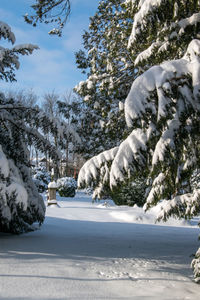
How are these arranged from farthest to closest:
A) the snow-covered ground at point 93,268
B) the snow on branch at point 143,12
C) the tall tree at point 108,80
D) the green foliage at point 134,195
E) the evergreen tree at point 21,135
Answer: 1. the green foliage at point 134,195
2. the tall tree at point 108,80
3. the evergreen tree at point 21,135
4. the snow on branch at point 143,12
5. the snow-covered ground at point 93,268

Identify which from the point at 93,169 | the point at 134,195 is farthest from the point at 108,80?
the point at 134,195

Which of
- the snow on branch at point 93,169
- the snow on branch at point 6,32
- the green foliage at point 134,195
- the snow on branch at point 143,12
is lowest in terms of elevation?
the green foliage at point 134,195

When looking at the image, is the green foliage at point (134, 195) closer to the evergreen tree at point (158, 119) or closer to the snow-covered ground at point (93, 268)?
the snow-covered ground at point (93, 268)

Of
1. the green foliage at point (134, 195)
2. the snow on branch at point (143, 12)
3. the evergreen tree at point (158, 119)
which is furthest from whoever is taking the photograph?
the green foliage at point (134, 195)

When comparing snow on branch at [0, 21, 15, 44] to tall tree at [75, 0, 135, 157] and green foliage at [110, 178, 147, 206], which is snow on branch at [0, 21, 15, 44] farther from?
green foliage at [110, 178, 147, 206]

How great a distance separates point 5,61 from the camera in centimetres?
521

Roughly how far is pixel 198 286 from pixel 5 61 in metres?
4.67

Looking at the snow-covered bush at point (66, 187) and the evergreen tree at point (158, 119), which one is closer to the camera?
the evergreen tree at point (158, 119)

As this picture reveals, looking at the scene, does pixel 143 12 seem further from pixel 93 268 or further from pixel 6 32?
pixel 93 268

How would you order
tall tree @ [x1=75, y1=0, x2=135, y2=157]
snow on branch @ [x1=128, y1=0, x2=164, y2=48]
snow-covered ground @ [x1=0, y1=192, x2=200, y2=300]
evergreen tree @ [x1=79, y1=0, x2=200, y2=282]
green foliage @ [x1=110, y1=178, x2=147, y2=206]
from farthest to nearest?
green foliage @ [x1=110, y1=178, x2=147, y2=206] < tall tree @ [x1=75, y1=0, x2=135, y2=157] < snow on branch @ [x1=128, y1=0, x2=164, y2=48] < snow-covered ground @ [x1=0, y1=192, x2=200, y2=300] < evergreen tree @ [x1=79, y1=0, x2=200, y2=282]

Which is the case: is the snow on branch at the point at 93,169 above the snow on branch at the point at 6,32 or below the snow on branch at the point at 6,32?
below

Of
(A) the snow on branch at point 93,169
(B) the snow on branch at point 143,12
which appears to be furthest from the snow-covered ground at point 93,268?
(B) the snow on branch at point 143,12

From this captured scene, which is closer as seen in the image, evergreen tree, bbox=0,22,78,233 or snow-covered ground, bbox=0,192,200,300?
snow-covered ground, bbox=0,192,200,300

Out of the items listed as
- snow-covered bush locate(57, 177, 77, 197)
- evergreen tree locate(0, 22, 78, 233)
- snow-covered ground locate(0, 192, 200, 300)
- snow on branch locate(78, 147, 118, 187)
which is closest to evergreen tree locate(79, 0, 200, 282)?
snow on branch locate(78, 147, 118, 187)
